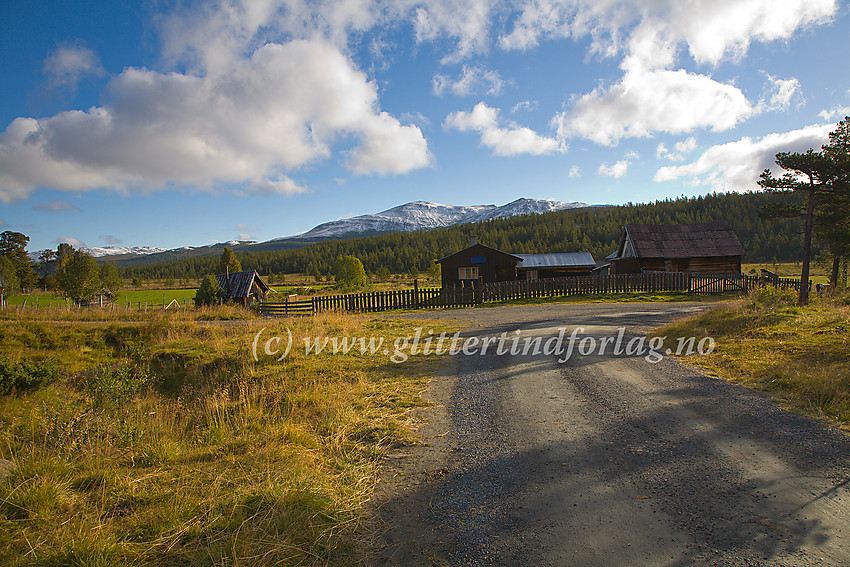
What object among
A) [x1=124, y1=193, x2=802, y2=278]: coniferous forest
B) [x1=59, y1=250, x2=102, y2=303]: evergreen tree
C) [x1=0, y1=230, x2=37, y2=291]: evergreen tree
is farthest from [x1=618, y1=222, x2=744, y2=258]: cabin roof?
[x1=0, y1=230, x2=37, y2=291]: evergreen tree

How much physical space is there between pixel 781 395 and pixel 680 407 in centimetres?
187

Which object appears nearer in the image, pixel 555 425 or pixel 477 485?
pixel 477 485

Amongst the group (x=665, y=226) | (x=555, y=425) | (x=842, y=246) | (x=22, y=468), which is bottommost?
(x=555, y=425)

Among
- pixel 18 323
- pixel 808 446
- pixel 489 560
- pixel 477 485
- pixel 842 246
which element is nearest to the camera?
pixel 489 560

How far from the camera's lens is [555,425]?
5.53 m

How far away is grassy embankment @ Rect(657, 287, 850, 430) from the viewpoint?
19.4 feet

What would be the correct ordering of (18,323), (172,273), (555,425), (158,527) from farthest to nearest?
(172,273) < (18,323) < (555,425) < (158,527)

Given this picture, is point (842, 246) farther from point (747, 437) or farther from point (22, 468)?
point (22, 468)

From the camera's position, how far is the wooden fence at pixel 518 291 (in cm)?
2777

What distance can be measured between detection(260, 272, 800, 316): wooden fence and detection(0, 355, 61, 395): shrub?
14916 millimetres

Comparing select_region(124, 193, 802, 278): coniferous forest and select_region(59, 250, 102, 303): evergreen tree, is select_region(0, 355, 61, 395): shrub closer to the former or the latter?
select_region(59, 250, 102, 303): evergreen tree

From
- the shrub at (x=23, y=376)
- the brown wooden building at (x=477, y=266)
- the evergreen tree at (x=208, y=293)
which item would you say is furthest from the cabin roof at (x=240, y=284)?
the shrub at (x=23, y=376)

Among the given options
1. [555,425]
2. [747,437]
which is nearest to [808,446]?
[747,437]

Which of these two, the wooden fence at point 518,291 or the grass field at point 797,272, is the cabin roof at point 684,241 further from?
the wooden fence at point 518,291
